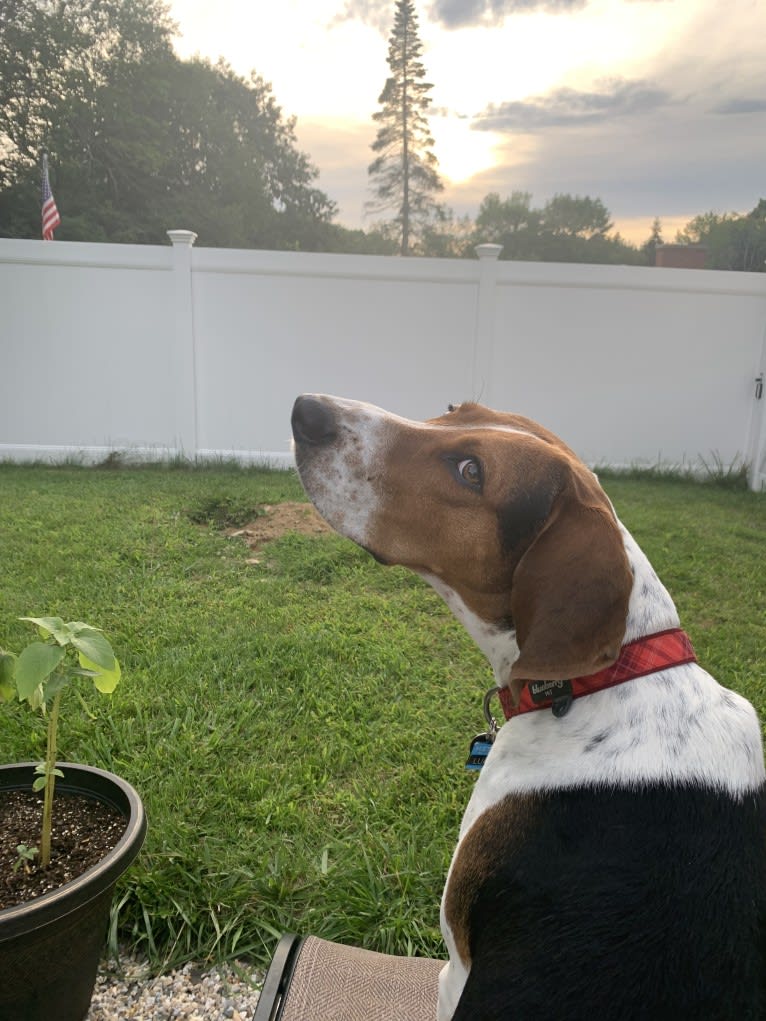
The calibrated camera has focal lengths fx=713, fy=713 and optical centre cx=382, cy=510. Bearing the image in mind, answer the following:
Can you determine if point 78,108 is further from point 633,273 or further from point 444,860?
point 444,860

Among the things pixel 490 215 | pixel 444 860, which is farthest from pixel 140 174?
pixel 444 860

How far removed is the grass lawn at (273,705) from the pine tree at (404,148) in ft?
114

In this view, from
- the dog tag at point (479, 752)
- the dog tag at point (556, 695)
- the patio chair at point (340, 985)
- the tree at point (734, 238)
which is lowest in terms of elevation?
the patio chair at point (340, 985)

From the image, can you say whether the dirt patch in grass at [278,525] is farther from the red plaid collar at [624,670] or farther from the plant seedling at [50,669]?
the red plaid collar at [624,670]

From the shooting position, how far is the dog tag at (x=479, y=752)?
2031 millimetres

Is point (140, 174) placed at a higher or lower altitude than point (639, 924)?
higher

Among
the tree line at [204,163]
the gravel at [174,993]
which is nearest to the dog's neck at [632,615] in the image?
the gravel at [174,993]

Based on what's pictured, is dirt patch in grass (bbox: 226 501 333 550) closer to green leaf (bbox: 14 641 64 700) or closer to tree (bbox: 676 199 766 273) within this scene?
green leaf (bbox: 14 641 64 700)

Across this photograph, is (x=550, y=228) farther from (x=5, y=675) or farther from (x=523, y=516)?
(x=5, y=675)

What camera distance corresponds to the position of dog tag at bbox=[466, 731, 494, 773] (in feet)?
6.66

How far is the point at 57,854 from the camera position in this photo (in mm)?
2096

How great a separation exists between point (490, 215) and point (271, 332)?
3164 cm

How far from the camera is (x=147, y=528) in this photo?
6555mm

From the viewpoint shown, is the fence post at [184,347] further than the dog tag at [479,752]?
Yes
